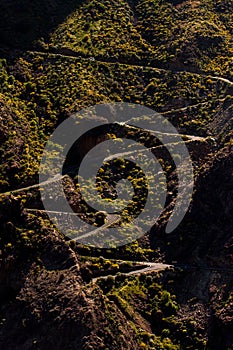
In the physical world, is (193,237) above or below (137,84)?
below

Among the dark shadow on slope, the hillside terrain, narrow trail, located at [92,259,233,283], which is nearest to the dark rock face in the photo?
the hillside terrain

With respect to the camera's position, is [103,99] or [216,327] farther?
[103,99]

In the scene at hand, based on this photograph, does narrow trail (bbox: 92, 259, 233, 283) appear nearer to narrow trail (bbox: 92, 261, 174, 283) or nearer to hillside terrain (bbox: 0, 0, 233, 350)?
narrow trail (bbox: 92, 261, 174, 283)

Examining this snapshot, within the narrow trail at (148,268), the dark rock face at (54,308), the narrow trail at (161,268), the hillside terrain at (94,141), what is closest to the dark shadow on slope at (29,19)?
the hillside terrain at (94,141)

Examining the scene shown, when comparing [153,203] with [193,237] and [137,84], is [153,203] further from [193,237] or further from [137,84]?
[137,84]

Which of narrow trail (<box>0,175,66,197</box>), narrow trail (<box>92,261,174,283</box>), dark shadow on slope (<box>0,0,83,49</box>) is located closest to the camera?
narrow trail (<box>92,261,174,283</box>)

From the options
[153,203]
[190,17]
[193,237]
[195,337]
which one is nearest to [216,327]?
[195,337]

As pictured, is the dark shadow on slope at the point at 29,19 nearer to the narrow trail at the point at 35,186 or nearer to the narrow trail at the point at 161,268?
the narrow trail at the point at 35,186

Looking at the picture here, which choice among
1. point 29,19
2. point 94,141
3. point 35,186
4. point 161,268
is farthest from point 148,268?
point 29,19

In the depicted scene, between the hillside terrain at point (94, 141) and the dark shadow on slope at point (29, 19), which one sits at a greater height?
the dark shadow on slope at point (29, 19)
